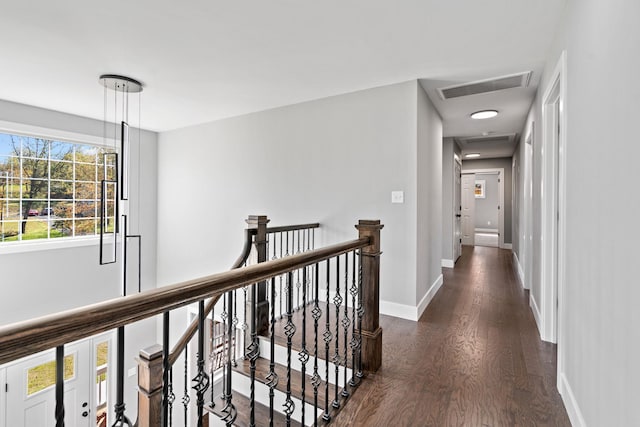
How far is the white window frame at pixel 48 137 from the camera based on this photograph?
4.14 metres

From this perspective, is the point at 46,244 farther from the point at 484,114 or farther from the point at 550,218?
the point at 484,114

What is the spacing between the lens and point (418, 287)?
11.0ft

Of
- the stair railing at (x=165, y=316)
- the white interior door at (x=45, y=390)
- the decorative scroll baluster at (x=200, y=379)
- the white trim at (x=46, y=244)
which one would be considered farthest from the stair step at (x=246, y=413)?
the white trim at (x=46, y=244)

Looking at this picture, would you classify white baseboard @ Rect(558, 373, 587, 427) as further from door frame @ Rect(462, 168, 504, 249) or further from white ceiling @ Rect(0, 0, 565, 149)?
door frame @ Rect(462, 168, 504, 249)

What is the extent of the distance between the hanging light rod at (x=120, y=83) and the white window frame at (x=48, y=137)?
176cm

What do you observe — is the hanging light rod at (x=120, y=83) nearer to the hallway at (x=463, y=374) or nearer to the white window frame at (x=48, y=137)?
the white window frame at (x=48, y=137)

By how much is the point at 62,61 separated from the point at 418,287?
4028 millimetres

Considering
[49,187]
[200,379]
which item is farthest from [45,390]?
[200,379]

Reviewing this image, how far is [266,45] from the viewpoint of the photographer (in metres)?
2.62

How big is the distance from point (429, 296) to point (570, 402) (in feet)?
6.80

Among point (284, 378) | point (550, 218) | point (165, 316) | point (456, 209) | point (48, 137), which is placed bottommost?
point (284, 378)

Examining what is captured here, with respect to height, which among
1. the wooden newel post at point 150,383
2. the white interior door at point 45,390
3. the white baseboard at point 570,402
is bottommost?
the white interior door at point 45,390

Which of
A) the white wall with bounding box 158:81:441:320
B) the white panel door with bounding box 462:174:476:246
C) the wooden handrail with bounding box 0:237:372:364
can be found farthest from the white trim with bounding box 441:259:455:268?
the wooden handrail with bounding box 0:237:372:364

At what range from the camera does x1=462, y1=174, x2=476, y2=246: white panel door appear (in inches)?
351
